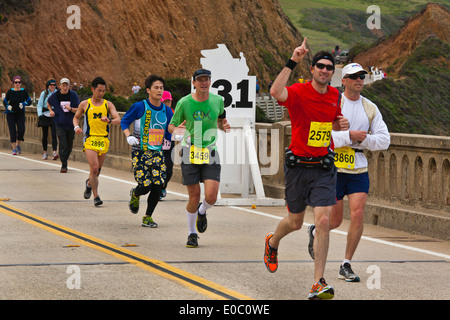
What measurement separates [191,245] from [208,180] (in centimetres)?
75

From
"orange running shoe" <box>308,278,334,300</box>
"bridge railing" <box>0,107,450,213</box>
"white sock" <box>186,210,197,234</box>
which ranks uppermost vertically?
"bridge railing" <box>0,107,450,213</box>

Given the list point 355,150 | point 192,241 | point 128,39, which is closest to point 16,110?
point 192,241

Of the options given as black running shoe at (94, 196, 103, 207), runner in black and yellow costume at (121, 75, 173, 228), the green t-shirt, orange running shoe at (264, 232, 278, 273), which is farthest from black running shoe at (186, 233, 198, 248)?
black running shoe at (94, 196, 103, 207)

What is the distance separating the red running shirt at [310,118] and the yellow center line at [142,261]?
1.38 metres

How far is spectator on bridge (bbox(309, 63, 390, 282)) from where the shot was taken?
860 centimetres

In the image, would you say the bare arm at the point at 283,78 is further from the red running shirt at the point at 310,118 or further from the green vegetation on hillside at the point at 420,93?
the green vegetation on hillside at the point at 420,93

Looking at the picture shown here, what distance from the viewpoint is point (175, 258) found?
955cm

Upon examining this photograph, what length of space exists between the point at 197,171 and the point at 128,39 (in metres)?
56.3

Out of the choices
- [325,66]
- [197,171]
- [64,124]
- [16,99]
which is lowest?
[197,171]

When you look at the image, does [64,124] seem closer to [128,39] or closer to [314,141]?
[314,141]

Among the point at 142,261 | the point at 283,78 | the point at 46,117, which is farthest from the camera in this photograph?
the point at 46,117

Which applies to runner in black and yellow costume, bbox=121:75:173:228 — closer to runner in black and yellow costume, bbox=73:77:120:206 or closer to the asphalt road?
the asphalt road

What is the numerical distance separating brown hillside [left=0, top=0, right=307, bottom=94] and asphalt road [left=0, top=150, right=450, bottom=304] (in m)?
41.0

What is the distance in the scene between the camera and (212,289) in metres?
7.89
